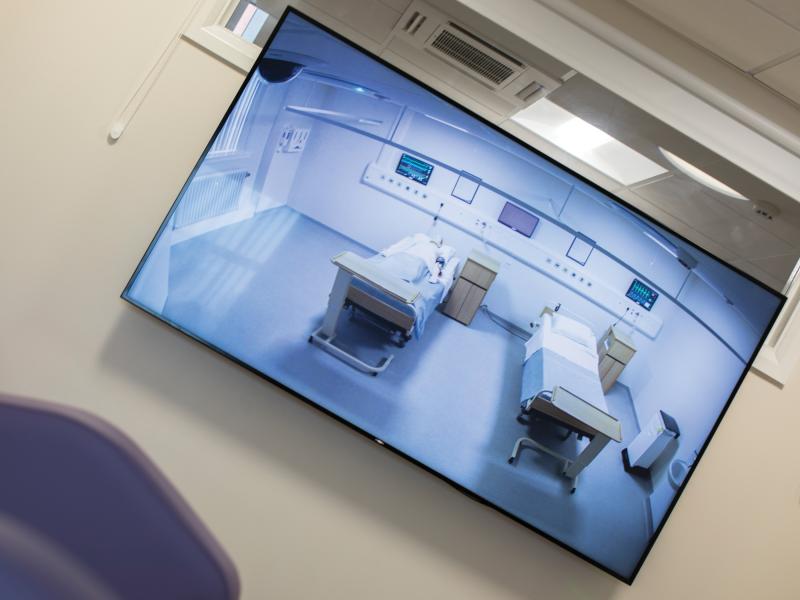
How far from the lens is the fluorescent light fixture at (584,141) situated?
5.57 ft

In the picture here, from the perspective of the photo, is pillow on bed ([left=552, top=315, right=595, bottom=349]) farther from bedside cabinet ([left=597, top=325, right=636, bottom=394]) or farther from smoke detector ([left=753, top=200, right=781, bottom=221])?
smoke detector ([left=753, top=200, right=781, bottom=221])

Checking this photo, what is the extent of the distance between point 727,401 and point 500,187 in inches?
40.3

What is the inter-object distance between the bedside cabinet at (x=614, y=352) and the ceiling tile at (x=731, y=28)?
94cm

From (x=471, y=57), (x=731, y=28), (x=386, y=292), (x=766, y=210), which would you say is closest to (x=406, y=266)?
(x=386, y=292)

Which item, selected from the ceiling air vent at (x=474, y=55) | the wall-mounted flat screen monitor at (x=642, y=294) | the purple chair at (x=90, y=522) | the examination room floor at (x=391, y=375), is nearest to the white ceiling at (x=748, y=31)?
the ceiling air vent at (x=474, y=55)

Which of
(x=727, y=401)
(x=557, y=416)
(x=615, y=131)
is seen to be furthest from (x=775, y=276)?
(x=557, y=416)

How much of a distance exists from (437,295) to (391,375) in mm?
298

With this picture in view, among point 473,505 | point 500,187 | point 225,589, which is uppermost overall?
point 500,187

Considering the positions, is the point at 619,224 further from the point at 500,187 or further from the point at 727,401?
the point at 727,401

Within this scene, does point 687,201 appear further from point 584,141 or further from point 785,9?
point 785,9

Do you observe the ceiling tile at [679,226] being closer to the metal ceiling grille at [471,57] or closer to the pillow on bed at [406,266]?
the metal ceiling grille at [471,57]

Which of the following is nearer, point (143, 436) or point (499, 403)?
point (499, 403)

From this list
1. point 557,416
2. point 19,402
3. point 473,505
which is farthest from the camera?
point 473,505

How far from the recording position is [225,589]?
834 mm
